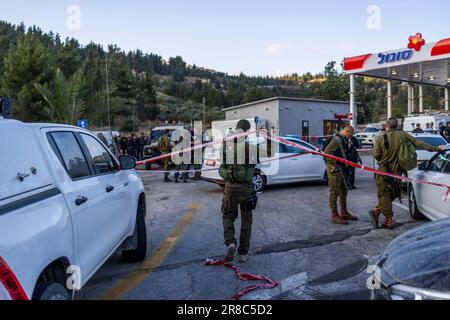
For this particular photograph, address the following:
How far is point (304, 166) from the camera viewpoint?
12602 millimetres

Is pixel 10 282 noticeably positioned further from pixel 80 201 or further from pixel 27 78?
pixel 27 78

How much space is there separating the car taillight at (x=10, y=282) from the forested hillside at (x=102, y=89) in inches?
653

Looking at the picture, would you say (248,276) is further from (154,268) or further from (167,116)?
(167,116)

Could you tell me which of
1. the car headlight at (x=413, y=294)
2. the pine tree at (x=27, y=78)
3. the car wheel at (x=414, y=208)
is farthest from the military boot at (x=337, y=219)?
the pine tree at (x=27, y=78)

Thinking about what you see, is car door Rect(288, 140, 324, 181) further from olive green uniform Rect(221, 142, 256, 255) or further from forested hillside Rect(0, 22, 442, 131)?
forested hillside Rect(0, 22, 442, 131)

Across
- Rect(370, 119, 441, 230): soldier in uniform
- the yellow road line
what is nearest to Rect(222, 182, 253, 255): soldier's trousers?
the yellow road line

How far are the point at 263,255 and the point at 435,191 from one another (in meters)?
2.92

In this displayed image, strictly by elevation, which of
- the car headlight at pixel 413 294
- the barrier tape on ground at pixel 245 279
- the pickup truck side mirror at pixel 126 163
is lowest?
the barrier tape on ground at pixel 245 279

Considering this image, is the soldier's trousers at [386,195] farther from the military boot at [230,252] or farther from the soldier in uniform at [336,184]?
the military boot at [230,252]

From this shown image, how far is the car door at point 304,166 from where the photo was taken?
12336 millimetres

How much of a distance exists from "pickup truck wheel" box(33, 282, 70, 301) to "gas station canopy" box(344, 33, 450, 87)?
23585 millimetres

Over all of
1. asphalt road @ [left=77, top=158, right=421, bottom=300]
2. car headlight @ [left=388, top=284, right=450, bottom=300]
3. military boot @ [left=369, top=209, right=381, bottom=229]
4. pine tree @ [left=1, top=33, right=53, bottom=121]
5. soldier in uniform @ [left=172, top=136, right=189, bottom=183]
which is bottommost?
asphalt road @ [left=77, top=158, right=421, bottom=300]

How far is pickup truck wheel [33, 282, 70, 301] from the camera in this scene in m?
2.57
